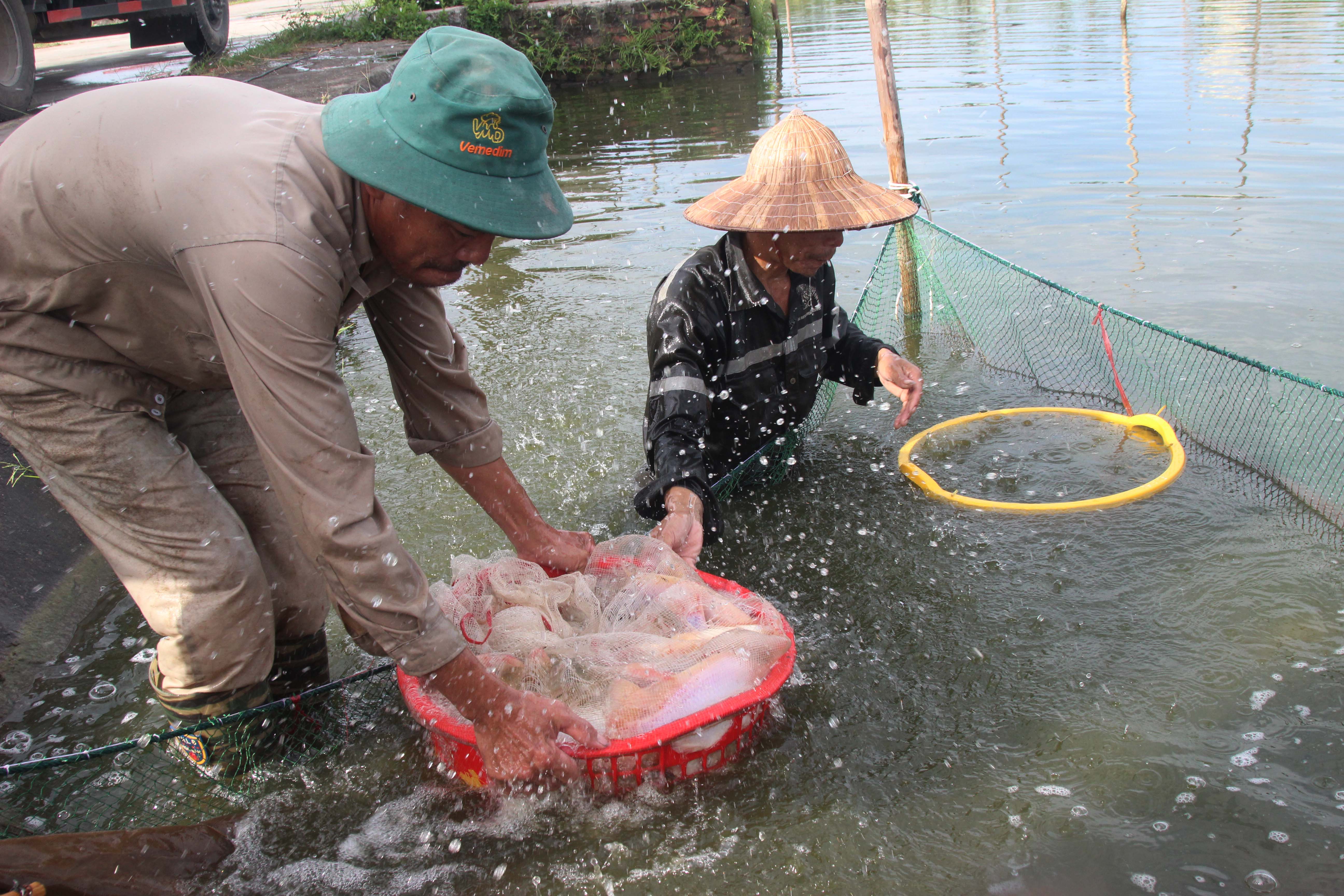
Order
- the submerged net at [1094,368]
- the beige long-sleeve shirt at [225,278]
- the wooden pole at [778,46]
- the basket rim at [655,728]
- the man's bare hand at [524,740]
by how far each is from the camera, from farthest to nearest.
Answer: the wooden pole at [778,46], the submerged net at [1094,368], the basket rim at [655,728], the man's bare hand at [524,740], the beige long-sleeve shirt at [225,278]

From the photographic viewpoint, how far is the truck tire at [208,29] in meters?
12.8

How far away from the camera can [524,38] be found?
657 inches

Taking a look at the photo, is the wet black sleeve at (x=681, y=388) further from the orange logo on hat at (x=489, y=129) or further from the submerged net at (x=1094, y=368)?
the orange logo on hat at (x=489, y=129)

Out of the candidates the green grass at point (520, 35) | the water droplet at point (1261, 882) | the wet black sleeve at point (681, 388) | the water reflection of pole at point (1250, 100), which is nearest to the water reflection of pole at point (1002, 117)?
the water reflection of pole at point (1250, 100)

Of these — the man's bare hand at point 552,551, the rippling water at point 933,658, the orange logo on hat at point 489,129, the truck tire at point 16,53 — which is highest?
the truck tire at point 16,53

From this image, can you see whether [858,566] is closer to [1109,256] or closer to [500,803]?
[500,803]

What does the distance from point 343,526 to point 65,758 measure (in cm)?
94

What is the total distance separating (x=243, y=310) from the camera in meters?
1.82

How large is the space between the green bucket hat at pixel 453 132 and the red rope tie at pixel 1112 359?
357 cm

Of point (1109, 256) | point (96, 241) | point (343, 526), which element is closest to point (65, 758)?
point (343, 526)

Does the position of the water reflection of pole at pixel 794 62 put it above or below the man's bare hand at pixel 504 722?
above

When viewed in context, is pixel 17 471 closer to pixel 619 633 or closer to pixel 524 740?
pixel 619 633

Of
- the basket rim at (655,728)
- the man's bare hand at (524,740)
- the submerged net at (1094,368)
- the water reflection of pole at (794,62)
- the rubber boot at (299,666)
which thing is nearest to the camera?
the man's bare hand at (524,740)

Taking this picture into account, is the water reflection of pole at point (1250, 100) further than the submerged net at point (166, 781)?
Yes
